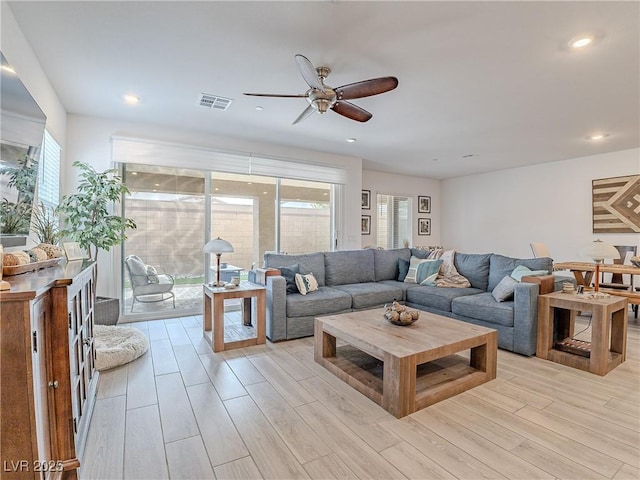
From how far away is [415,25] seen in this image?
2.17 meters

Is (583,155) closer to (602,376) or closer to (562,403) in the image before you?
(602,376)

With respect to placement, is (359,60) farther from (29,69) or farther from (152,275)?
(152,275)

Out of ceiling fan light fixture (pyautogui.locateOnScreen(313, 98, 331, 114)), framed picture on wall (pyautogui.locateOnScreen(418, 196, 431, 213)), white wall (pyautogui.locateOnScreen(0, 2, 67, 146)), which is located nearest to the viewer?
white wall (pyautogui.locateOnScreen(0, 2, 67, 146))

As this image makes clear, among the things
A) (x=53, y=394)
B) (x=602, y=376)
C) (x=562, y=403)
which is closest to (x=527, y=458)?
(x=562, y=403)

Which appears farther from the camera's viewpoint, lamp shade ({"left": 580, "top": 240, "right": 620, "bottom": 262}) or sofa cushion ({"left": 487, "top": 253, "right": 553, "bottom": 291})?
sofa cushion ({"left": 487, "top": 253, "right": 553, "bottom": 291})

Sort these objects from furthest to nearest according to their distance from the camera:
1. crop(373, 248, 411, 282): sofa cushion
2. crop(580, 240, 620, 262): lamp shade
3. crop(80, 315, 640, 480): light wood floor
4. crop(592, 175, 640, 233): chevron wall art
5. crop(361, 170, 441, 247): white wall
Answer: crop(361, 170, 441, 247): white wall < crop(592, 175, 640, 233): chevron wall art < crop(373, 248, 411, 282): sofa cushion < crop(580, 240, 620, 262): lamp shade < crop(80, 315, 640, 480): light wood floor

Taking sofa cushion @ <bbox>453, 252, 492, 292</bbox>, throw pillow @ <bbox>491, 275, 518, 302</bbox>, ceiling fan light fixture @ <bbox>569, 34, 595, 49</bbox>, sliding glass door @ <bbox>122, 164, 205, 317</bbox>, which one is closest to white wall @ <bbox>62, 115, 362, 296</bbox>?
sliding glass door @ <bbox>122, 164, 205, 317</bbox>

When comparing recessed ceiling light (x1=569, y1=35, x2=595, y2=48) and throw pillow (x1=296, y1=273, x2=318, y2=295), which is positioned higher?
recessed ceiling light (x1=569, y1=35, x2=595, y2=48)

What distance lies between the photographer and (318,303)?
3.67 m

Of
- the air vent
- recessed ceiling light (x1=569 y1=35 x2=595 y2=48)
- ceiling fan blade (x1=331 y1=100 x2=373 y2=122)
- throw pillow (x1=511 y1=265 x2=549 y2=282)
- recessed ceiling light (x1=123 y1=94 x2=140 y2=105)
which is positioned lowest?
throw pillow (x1=511 y1=265 x2=549 y2=282)

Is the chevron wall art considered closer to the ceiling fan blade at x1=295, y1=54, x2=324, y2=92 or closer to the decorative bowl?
the decorative bowl

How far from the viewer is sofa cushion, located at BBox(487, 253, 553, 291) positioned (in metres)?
3.44

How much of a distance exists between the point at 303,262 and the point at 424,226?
15.9ft

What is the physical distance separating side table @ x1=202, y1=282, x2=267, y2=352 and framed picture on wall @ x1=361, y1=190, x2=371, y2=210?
13.5 ft
